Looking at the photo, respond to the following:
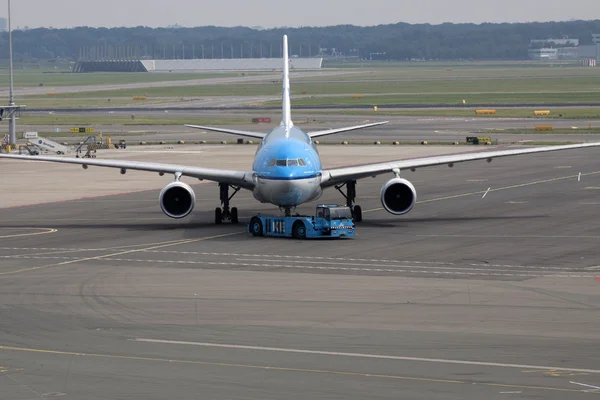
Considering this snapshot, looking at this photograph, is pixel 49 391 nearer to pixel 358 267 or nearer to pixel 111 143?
pixel 358 267

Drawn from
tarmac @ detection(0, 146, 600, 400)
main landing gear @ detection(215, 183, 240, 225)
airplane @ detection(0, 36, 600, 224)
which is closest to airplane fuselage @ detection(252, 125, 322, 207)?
airplane @ detection(0, 36, 600, 224)

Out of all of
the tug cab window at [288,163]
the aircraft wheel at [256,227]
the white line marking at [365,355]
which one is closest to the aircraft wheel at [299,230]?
the aircraft wheel at [256,227]

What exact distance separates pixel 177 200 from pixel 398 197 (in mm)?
10275

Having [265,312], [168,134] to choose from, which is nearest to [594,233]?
[265,312]

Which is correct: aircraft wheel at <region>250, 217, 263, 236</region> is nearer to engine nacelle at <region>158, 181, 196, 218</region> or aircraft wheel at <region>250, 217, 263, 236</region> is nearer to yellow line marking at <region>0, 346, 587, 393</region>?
engine nacelle at <region>158, 181, 196, 218</region>

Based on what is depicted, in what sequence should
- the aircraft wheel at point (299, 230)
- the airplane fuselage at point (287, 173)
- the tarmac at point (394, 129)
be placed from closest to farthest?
1. the airplane fuselage at point (287, 173)
2. the aircraft wheel at point (299, 230)
3. the tarmac at point (394, 129)

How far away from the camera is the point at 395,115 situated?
163625 millimetres

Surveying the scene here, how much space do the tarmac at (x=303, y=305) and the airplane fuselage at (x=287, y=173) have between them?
2056 mm

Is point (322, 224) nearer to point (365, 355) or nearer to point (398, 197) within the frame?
point (398, 197)

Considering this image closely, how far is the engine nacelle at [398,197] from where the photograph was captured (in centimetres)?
5684

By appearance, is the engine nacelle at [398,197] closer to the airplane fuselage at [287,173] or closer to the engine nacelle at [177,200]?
the airplane fuselage at [287,173]

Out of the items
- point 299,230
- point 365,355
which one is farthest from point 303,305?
point 299,230

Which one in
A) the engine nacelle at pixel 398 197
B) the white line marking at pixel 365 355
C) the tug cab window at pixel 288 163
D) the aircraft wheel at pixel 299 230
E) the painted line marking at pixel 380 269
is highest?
the tug cab window at pixel 288 163

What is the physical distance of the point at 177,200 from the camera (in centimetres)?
5650
